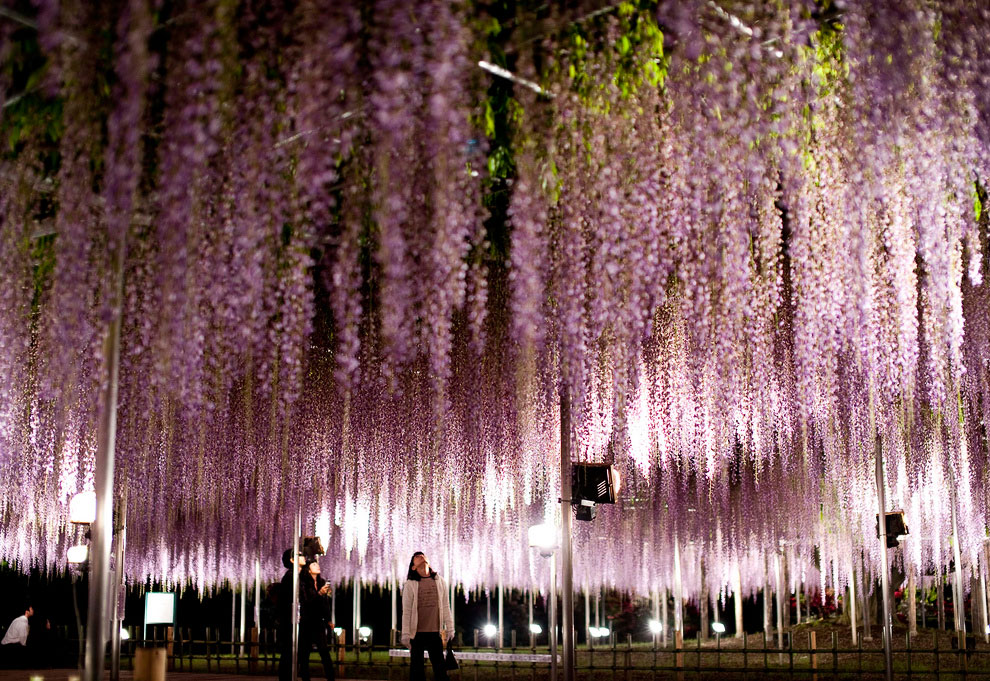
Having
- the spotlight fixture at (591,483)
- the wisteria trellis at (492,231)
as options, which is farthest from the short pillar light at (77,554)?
the spotlight fixture at (591,483)

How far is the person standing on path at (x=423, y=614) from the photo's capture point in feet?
27.4

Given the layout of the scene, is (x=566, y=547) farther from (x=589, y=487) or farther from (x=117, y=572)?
(x=117, y=572)

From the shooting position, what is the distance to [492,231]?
8.12m

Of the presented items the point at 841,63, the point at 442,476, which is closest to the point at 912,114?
the point at 841,63

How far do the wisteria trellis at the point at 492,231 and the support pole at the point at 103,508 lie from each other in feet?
0.67

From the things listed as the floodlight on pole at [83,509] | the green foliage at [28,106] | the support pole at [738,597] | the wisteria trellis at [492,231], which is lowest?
the support pole at [738,597]

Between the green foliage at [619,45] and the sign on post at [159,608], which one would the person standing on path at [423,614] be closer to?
the green foliage at [619,45]

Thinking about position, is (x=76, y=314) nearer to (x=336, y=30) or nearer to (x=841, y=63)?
(x=336, y=30)

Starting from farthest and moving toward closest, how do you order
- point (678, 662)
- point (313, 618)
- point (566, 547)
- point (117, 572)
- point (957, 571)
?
point (957, 571) < point (678, 662) < point (117, 572) < point (313, 618) < point (566, 547)

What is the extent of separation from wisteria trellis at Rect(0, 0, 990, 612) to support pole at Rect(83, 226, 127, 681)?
0.67 feet

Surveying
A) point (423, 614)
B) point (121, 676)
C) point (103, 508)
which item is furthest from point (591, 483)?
point (121, 676)

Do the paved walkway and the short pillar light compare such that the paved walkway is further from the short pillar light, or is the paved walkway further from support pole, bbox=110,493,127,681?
support pole, bbox=110,493,127,681

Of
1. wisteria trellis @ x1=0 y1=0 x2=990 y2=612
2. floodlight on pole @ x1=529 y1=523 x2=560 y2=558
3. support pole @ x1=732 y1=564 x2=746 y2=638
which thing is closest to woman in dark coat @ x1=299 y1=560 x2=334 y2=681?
wisteria trellis @ x1=0 y1=0 x2=990 y2=612

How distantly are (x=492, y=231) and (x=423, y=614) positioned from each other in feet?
9.63
